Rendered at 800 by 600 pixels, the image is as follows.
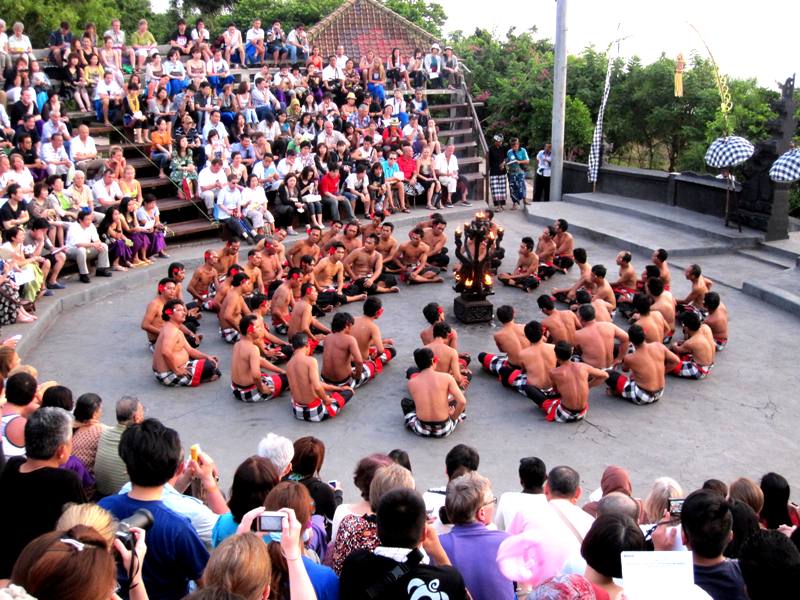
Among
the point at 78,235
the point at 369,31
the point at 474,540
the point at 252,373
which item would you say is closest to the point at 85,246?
the point at 78,235

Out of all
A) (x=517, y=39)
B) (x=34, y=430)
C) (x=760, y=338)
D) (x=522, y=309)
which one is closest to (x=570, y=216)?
(x=522, y=309)

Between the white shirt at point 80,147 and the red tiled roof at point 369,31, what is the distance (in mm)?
17836

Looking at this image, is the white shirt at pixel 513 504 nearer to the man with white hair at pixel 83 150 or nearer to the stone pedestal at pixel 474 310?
the stone pedestal at pixel 474 310

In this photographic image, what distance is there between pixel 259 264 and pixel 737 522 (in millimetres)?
8630

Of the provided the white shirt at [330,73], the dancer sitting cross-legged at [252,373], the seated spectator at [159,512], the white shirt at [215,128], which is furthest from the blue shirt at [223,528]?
the white shirt at [330,73]

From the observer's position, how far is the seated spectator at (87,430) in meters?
6.23

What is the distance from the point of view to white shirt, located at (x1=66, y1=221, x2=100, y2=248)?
42.5 ft

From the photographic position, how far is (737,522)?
4.66m

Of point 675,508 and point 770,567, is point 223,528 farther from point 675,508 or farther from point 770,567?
point 770,567

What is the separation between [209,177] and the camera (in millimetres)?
15859

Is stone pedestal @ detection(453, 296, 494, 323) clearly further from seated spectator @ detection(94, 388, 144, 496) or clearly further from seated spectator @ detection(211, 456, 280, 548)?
seated spectator @ detection(211, 456, 280, 548)

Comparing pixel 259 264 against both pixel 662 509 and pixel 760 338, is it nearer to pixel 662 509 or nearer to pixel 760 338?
pixel 760 338

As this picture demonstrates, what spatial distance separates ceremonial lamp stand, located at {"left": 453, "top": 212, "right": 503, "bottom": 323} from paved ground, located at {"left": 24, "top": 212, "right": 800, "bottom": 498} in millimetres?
293

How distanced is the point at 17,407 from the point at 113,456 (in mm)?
900
